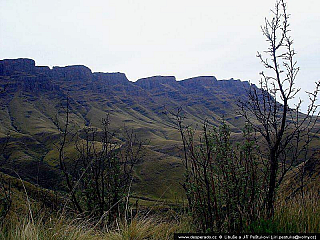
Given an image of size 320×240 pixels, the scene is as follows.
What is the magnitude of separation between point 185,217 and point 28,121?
184268 millimetres

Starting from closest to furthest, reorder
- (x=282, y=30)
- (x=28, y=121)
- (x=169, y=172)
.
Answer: (x=282, y=30) < (x=169, y=172) < (x=28, y=121)

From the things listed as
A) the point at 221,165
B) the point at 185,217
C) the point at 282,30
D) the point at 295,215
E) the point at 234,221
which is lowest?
the point at 185,217

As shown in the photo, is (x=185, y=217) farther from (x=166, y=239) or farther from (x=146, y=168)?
(x=146, y=168)

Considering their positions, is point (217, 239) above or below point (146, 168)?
above

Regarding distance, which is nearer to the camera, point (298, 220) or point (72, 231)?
point (298, 220)

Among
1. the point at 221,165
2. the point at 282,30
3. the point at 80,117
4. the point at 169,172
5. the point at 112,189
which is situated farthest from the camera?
the point at 80,117

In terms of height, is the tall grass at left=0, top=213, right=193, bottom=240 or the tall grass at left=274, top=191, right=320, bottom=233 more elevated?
the tall grass at left=274, top=191, right=320, bottom=233

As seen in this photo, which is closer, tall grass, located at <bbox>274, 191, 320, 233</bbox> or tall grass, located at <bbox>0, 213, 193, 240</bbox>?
tall grass, located at <bbox>274, 191, 320, 233</bbox>

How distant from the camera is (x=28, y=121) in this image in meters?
167

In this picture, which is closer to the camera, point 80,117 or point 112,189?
point 112,189

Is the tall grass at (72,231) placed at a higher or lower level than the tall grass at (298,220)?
lower

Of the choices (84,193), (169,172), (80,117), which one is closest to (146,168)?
(169,172)

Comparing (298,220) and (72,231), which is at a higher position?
(298,220)

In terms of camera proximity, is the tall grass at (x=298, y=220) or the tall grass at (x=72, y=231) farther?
the tall grass at (x=72, y=231)
